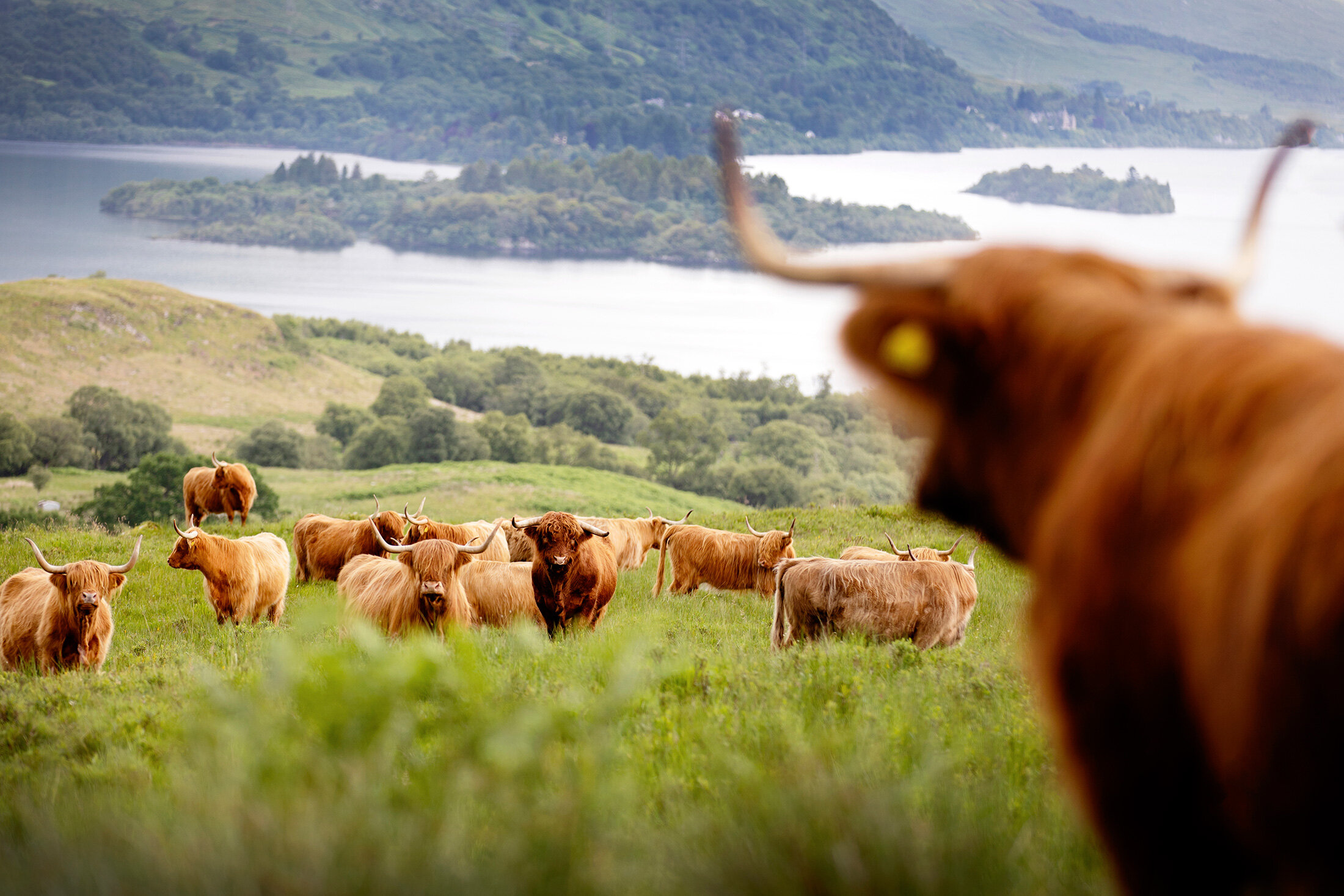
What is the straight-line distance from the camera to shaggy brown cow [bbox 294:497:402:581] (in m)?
14.8

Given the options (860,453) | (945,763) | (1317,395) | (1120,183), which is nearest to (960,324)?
(1317,395)

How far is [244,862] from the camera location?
6.82ft

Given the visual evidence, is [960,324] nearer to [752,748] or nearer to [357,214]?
[752,748]

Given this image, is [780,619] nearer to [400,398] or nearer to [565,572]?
[565,572]

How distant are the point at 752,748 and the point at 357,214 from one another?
19725 cm

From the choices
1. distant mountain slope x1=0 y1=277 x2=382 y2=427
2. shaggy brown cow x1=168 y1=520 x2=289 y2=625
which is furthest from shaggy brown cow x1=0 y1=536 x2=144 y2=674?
distant mountain slope x1=0 y1=277 x2=382 y2=427

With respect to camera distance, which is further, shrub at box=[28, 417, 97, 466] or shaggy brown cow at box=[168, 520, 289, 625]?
shrub at box=[28, 417, 97, 466]

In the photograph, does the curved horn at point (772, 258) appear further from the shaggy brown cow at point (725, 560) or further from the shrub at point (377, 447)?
the shrub at point (377, 447)

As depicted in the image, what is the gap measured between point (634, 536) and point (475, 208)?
170m

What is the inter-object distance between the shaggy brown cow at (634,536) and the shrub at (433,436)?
50.0 metres

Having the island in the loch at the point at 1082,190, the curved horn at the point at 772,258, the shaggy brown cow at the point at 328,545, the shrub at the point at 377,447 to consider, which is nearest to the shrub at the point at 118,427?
the shrub at the point at 377,447

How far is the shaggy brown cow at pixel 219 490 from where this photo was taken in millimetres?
21328

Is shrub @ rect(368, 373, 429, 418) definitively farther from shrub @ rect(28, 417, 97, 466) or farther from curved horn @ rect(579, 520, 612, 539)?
curved horn @ rect(579, 520, 612, 539)

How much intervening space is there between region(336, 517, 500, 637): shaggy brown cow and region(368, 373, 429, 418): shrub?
6780 centimetres
